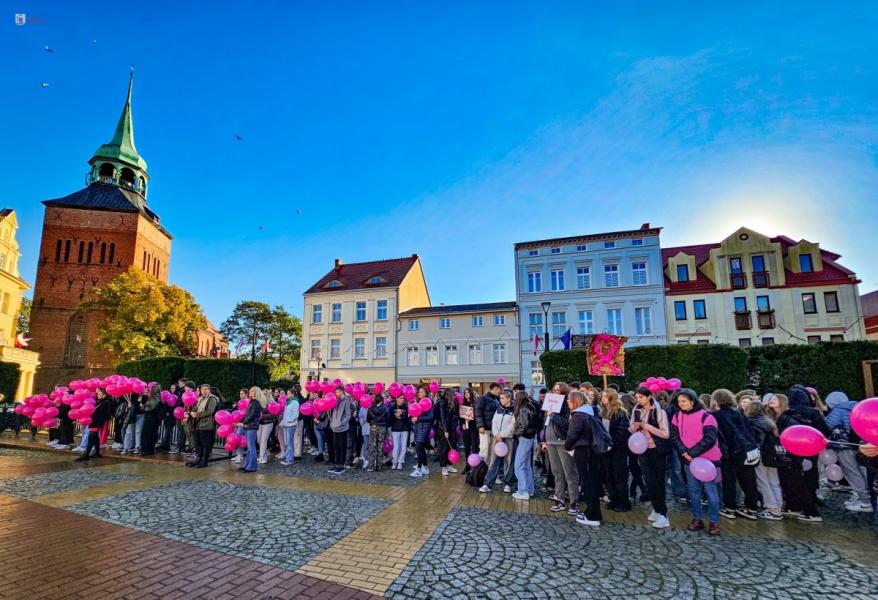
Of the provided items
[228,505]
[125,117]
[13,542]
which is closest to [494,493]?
[228,505]

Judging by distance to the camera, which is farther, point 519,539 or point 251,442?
point 251,442

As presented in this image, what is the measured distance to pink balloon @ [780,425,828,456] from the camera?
5.65 metres

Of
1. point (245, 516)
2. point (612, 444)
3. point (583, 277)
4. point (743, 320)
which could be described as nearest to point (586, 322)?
point (583, 277)

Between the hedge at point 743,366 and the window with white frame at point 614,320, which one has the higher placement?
the window with white frame at point 614,320

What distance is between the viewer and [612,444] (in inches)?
282

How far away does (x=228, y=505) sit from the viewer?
749cm

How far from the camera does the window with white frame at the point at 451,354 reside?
3734 centimetres

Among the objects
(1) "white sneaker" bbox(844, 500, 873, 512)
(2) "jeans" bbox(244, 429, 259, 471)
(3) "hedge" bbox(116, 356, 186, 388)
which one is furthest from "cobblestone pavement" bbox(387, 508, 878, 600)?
(3) "hedge" bbox(116, 356, 186, 388)

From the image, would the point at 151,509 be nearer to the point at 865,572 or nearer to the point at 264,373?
the point at 865,572

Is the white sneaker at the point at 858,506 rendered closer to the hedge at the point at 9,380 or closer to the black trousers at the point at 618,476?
the black trousers at the point at 618,476

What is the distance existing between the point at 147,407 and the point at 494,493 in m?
10.6

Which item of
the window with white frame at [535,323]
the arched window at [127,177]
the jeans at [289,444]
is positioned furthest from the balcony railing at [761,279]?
the arched window at [127,177]

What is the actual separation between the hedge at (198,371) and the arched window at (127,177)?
3913 cm

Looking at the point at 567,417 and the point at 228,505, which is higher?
the point at 567,417
